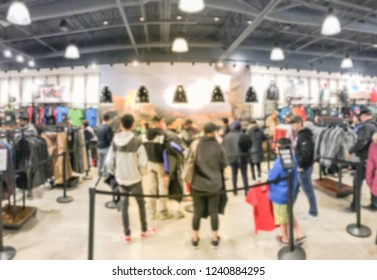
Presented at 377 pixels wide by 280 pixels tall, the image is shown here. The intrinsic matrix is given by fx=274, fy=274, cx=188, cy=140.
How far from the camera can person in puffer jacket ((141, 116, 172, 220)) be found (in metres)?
3.98

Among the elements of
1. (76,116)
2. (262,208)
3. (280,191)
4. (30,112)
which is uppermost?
(30,112)

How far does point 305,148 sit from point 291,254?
1.44m

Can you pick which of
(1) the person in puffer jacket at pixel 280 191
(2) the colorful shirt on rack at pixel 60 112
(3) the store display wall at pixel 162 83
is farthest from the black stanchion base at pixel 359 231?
(2) the colorful shirt on rack at pixel 60 112

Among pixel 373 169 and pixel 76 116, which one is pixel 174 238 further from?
pixel 76 116

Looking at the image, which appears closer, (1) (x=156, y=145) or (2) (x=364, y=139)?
(1) (x=156, y=145)

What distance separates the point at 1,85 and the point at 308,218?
40.6 feet

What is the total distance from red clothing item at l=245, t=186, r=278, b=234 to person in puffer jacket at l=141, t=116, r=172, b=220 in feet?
4.73

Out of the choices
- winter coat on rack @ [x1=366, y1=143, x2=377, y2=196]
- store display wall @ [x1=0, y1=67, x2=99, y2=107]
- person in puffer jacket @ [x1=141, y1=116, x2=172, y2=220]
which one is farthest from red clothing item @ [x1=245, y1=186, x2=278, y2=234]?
store display wall @ [x1=0, y1=67, x2=99, y2=107]

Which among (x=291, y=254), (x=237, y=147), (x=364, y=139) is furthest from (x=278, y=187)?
(x=237, y=147)

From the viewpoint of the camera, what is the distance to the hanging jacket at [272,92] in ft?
33.1

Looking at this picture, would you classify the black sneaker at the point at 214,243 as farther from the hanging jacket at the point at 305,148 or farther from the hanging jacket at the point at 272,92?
the hanging jacket at the point at 272,92

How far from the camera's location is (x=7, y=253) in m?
3.02
